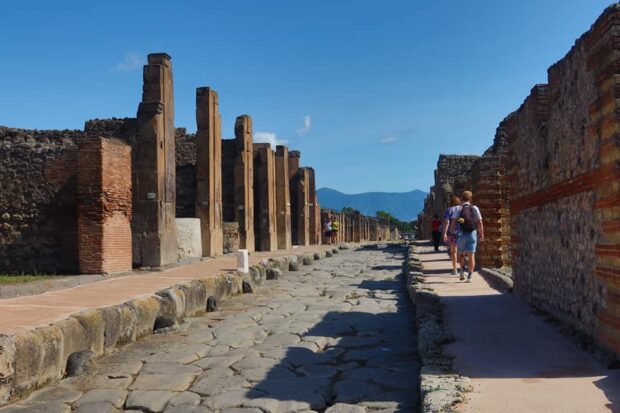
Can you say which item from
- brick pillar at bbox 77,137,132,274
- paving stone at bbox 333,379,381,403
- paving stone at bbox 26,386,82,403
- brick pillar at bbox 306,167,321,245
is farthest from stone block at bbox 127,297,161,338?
brick pillar at bbox 306,167,321,245

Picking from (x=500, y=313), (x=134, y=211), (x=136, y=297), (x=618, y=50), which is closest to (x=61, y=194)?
(x=134, y=211)

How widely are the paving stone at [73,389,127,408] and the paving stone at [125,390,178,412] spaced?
0.20 feet

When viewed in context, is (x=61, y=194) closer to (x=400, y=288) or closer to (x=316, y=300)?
(x=316, y=300)

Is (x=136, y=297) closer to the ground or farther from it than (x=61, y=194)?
closer to the ground

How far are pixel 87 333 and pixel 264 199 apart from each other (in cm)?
1794

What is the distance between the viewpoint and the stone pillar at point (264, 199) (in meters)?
23.1

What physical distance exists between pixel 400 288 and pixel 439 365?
6.81m

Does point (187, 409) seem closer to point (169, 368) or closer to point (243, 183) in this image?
point (169, 368)

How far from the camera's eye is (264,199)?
23.4m

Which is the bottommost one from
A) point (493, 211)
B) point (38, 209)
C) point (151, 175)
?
point (493, 211)

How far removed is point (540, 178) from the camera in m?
6.55

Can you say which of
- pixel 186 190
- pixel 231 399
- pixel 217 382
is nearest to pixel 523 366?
pixel 231 399

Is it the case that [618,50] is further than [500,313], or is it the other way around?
[500,313]

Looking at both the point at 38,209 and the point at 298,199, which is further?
the point at 298,199
